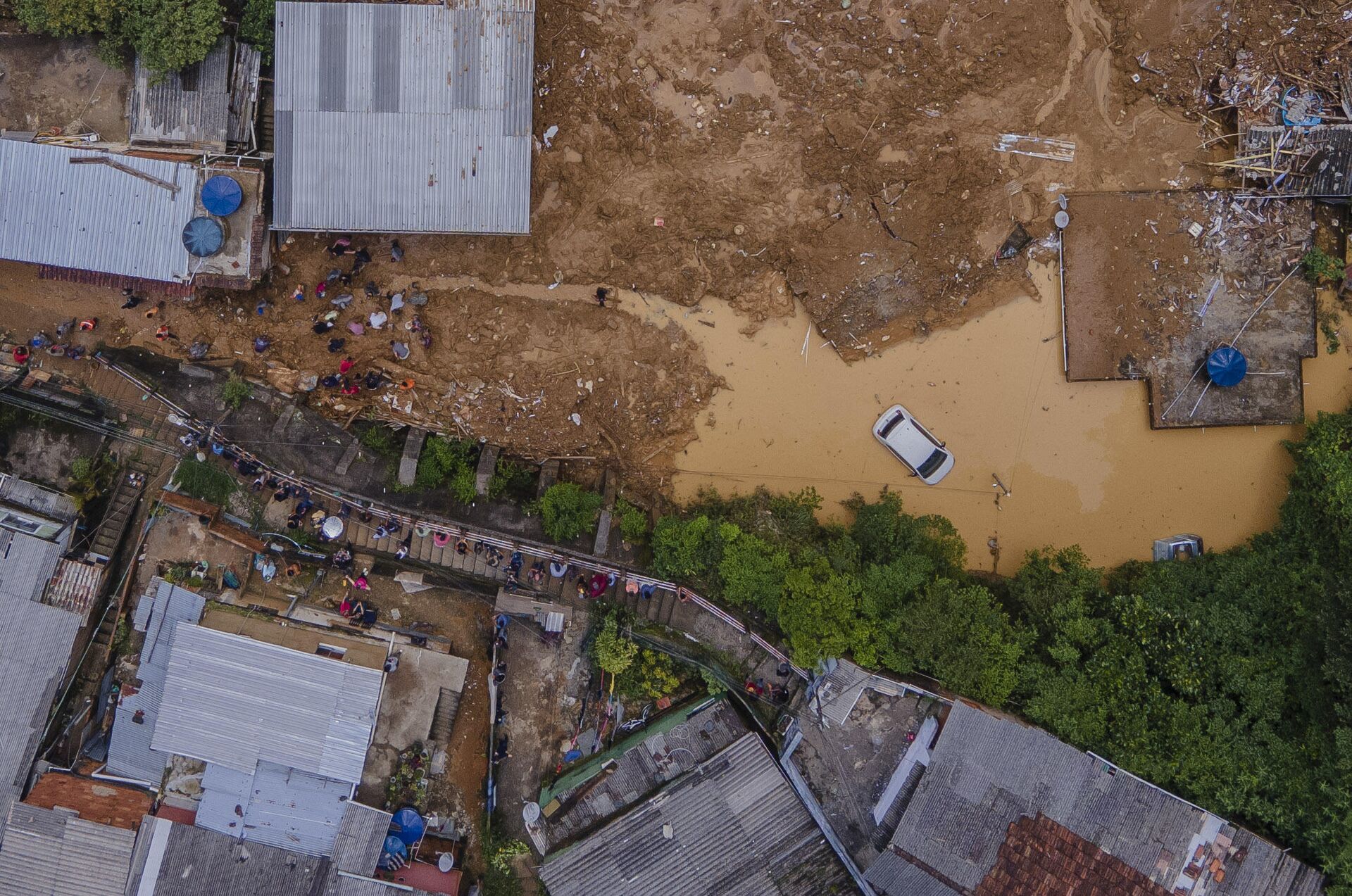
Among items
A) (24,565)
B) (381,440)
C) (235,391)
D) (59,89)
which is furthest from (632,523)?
(59,89)

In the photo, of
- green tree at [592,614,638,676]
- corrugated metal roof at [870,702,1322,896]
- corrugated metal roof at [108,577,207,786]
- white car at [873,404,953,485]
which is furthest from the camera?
white car at [873,404,953,485]

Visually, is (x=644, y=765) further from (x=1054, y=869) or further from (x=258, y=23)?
(x=258, y=23)

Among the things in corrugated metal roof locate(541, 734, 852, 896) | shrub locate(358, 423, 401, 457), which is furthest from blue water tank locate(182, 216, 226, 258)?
corrugated metal roof locate(541, 734, 852, 896)

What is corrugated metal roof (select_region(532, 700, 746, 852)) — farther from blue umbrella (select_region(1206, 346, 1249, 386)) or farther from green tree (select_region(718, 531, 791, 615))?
blue umbrella (select_region(1206, 346, 1249, 386))

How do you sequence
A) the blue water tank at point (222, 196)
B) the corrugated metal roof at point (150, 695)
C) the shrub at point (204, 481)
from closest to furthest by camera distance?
the blue water tank at point (222, 196), the corrugated metal roof at point (150, 695), the shrub at point (204, 481)

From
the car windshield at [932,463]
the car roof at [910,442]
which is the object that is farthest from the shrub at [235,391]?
the car windshield at [932,463]

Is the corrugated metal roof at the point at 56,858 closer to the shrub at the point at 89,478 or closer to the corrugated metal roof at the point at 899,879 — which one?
the shrub at the point at 89,478
